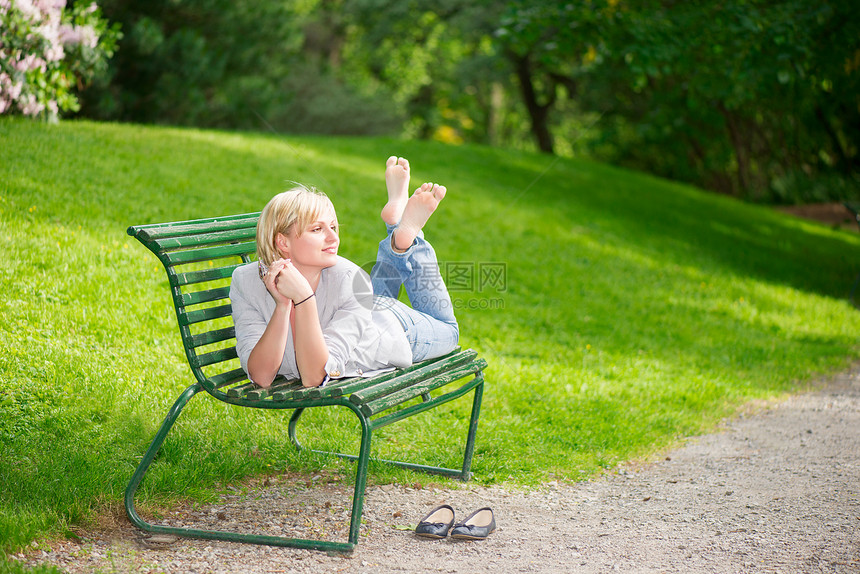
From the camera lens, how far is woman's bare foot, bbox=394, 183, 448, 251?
10.1ft

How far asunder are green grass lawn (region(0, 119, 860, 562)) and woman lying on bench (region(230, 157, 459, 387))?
2.42 ft

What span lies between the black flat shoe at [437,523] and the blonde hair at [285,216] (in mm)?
1147

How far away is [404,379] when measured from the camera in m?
3.01

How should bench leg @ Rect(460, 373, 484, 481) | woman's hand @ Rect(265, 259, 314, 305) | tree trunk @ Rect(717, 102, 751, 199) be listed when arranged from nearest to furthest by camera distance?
woman's hand @ Rect(265, 259, 314, 305), bench leg @ Rect(460, 373, 484, 481), tree trunk @ Rect(717, 102, 751, 199)

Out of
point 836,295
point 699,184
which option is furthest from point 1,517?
point 699,184

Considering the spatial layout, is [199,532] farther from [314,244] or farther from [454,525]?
[314,244]

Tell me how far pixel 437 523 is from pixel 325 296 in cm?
97

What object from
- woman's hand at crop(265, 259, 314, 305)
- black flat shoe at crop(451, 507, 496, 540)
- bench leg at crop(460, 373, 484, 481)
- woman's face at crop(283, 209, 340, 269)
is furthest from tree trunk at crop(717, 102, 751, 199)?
woman's hand at crop(265, 259, 314, 305)

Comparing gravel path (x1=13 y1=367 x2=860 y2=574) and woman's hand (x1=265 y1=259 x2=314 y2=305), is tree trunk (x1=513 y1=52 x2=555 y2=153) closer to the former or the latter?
gravel path (x1=13 y1=367 x2=860 y2=574)

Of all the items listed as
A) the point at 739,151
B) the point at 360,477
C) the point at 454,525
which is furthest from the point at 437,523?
the point at 739,151

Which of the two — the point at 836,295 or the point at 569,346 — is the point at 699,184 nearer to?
the point at 836,295

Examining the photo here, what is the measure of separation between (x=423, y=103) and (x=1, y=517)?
23.7 metres

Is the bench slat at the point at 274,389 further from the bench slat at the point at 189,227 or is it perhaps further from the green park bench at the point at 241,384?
the bench slat at the point at 189,227

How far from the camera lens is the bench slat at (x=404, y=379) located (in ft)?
9.05
